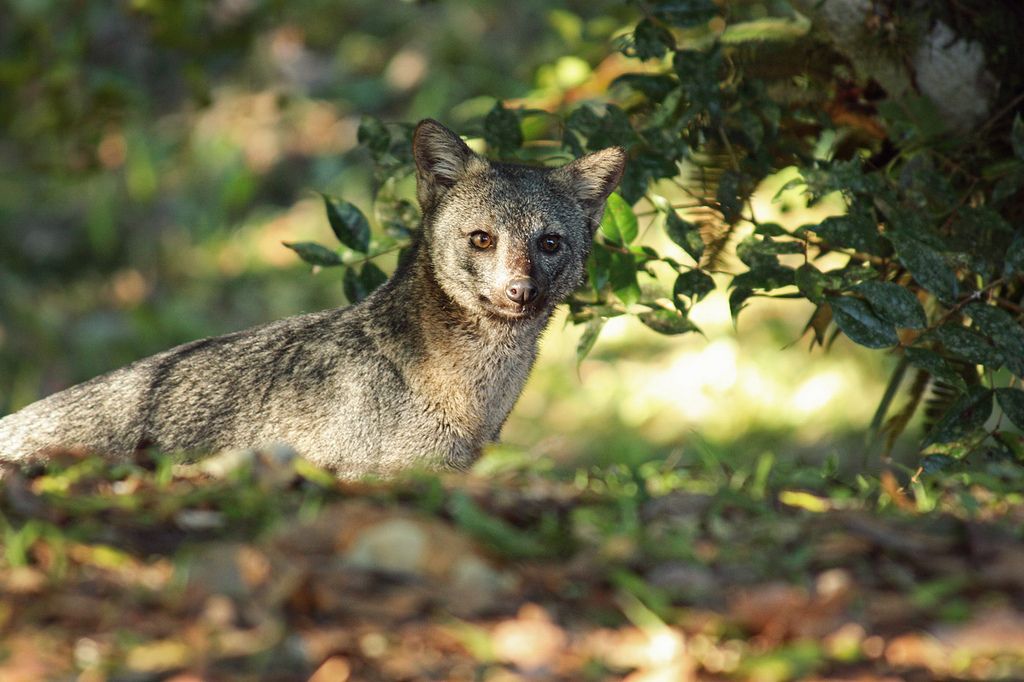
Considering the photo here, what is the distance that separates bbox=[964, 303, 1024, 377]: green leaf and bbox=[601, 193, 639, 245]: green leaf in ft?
4.00

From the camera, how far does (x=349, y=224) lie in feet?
16.7

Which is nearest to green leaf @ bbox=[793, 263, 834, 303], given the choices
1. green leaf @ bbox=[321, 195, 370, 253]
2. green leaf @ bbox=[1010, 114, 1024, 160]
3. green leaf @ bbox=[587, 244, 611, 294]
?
green leaf @ bbox=[587, 244, 611, 294]

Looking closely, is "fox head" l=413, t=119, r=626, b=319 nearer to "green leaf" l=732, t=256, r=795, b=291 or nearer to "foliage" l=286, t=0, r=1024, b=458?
"foliage" l=286, t=0, r=1024, b=458

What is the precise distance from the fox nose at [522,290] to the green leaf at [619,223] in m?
0.33

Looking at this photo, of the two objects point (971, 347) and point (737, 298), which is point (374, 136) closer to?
point (737, 298)

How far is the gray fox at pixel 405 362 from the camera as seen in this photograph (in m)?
4.73

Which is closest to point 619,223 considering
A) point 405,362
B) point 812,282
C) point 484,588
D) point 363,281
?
point 812,282

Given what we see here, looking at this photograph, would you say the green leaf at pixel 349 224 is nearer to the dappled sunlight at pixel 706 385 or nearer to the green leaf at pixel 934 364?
the green leaf at pixel 934 364

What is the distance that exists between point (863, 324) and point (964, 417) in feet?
1.68

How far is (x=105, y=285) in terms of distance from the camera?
1139 centimetres

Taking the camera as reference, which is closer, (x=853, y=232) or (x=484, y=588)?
(x=484, y=588)

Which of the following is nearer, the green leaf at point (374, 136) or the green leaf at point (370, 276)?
the green leaf at point (374, 136)

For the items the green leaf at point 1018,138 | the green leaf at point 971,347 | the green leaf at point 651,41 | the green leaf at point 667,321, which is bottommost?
the green leaf at point 667,321

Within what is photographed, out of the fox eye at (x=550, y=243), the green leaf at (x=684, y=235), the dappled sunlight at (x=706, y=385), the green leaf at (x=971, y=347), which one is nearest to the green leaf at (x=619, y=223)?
the green leaf at (x=684, y=235)
